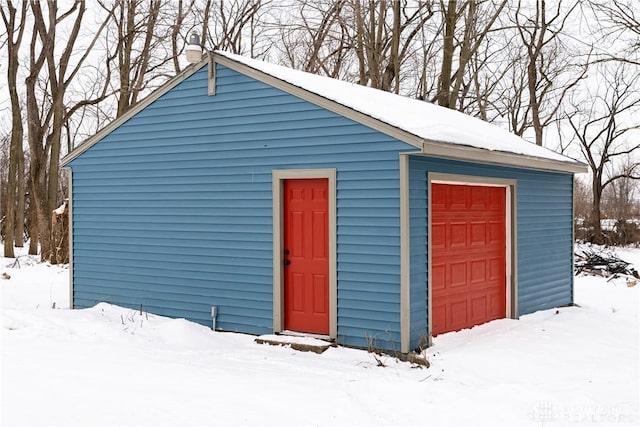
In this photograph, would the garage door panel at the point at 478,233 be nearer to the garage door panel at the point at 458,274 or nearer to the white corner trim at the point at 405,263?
the garage door panel at the point at 458,274

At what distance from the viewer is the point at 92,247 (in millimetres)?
10203

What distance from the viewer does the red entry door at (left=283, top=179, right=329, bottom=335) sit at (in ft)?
25.9

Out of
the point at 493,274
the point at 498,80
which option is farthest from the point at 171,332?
the point at 498,80

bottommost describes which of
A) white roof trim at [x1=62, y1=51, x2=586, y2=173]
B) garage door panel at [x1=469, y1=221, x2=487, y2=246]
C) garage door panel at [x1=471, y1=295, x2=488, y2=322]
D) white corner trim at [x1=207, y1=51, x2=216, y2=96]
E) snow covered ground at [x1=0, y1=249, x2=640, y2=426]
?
snow covered ground at [x1=0, y1=249, x2=640, y2=426]

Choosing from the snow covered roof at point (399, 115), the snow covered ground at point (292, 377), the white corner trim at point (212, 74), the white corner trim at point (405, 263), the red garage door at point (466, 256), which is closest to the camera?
the snow covered ground at point (292, 377)

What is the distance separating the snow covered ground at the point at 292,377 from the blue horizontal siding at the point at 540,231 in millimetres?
812

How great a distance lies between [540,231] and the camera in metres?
10.3

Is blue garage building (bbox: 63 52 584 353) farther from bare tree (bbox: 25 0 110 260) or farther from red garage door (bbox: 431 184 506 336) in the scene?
bare tree (bbox: 25 0 110 260)

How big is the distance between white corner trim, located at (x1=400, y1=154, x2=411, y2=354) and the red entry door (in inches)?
42.1

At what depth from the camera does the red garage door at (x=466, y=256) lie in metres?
8.11

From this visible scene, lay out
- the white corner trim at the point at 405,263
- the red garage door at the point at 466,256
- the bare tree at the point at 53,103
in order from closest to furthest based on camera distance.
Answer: the white corner trim at the point at 405,263, the red garage door at the point at 466,256, the bare tree at the point at 53,103

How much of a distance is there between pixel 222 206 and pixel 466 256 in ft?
11.1

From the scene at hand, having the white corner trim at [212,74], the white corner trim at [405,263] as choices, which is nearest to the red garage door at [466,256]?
the white corner trim at [405,263]

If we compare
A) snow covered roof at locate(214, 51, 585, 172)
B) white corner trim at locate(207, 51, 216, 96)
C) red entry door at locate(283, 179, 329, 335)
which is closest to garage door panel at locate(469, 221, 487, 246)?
snow covered roof at locate(214, 51, 585, 172)
